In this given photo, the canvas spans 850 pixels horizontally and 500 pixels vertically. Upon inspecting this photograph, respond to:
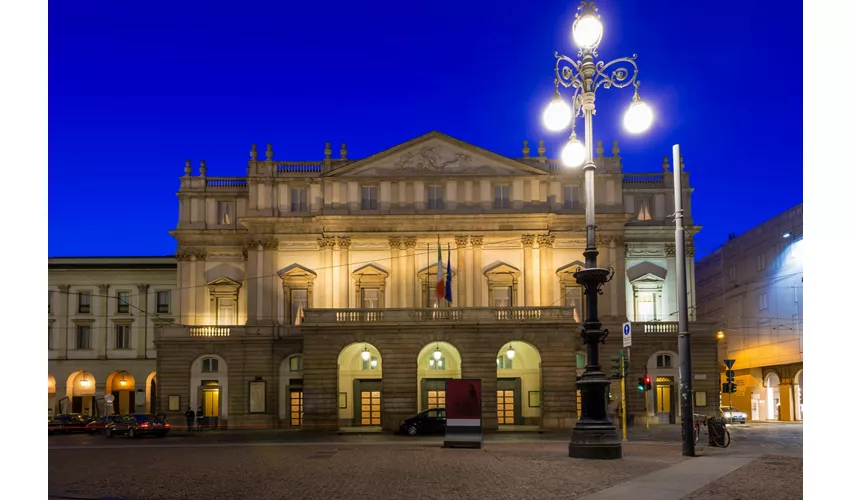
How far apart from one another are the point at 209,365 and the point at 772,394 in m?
36.0

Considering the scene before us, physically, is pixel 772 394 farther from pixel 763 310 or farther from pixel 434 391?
pixel 434 391

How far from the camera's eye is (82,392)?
63.1 metres

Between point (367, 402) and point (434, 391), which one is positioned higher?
point (434, 391)

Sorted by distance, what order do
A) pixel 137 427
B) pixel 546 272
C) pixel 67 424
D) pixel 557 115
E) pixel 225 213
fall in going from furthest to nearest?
pixel 225 213, pixel 546 272, pixel 67 424, pixel 137 427, pixel 557 115

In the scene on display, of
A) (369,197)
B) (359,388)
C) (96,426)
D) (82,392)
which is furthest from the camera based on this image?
(82,392)

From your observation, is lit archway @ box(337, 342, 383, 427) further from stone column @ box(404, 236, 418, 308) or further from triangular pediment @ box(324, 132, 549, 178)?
triangular pediment @ box(324, 132, 549, 178)

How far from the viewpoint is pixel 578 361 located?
49.6m

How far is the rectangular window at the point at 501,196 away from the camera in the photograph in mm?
50562

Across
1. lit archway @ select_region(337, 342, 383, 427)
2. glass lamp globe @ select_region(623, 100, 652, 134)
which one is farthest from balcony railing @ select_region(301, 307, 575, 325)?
glass lamp globe @ select_region(623, 100, 652, 134)

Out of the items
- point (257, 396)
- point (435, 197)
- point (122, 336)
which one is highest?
point (435, 197)

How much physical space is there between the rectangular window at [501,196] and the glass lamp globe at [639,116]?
3205cm

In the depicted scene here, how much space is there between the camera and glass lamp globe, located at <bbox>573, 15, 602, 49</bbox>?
1745cm

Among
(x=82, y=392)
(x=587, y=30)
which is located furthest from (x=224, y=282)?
(x=587, y=30)

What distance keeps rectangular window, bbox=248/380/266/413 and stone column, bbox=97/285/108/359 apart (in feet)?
58.1
